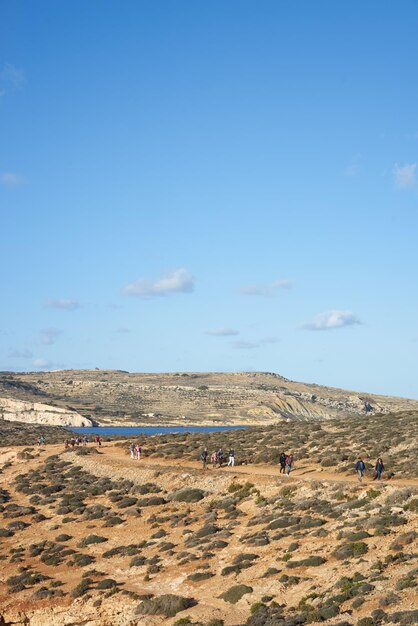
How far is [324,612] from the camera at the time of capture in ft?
87.8

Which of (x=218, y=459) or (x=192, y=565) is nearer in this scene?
(x=192, y=565)

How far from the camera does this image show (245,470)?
2191 inches

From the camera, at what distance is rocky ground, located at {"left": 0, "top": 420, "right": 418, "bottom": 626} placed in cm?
2945

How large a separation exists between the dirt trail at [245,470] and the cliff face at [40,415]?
3052 inches

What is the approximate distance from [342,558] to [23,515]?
29717 mm

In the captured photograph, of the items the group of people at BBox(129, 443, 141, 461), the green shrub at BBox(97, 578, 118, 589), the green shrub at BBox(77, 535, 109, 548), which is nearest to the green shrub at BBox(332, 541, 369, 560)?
the green shrub at BBox(97, 578, 118, 589)

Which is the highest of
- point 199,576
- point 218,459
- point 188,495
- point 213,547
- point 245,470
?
point 218,459

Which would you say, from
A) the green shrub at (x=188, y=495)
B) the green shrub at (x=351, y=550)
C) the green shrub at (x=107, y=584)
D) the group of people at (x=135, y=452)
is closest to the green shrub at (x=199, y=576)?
the green shrub at (x=107, y=584)

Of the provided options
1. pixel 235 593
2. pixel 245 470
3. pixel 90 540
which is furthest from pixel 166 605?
pixel 245 470

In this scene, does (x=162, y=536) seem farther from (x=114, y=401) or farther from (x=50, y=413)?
(x=114, y=401)

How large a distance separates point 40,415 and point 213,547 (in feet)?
396

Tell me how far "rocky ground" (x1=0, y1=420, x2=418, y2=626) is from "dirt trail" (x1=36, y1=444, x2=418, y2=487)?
0.69 ft

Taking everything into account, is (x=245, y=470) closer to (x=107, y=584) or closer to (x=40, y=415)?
(x=107, y=584)

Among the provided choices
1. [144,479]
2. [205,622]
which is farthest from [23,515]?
[205,622]
